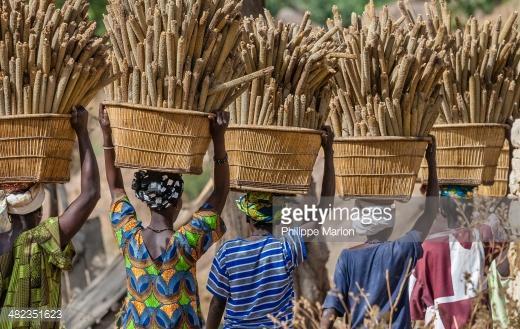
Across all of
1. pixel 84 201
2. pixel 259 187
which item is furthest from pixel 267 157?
pixel 84 201

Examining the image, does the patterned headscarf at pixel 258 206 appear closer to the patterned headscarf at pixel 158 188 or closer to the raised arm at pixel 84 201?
the patterned headscarf at pixel 158 188

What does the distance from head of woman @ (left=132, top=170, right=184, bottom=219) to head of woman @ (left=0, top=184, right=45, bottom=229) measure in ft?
1.46

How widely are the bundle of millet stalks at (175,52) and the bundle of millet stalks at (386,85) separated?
2.57 feet

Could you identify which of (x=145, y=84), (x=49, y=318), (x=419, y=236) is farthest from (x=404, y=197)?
(x=49, y=318)

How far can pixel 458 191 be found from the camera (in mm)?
6902

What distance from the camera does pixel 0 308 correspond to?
5172 millimetres

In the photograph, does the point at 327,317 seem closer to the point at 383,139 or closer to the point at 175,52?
the point at 383,139

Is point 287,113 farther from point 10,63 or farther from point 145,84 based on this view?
point 10,63

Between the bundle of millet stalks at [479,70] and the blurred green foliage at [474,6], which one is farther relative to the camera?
the blurred green foliage at [474,6]

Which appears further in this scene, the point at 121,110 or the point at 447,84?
the point at 447,84

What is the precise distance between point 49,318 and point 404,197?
6.26ft

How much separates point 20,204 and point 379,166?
5.91 ft

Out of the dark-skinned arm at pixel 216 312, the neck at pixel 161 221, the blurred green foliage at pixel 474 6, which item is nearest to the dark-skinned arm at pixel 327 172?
the dark-skinned arm at pixel 216 312

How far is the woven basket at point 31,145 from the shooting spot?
519 cm
